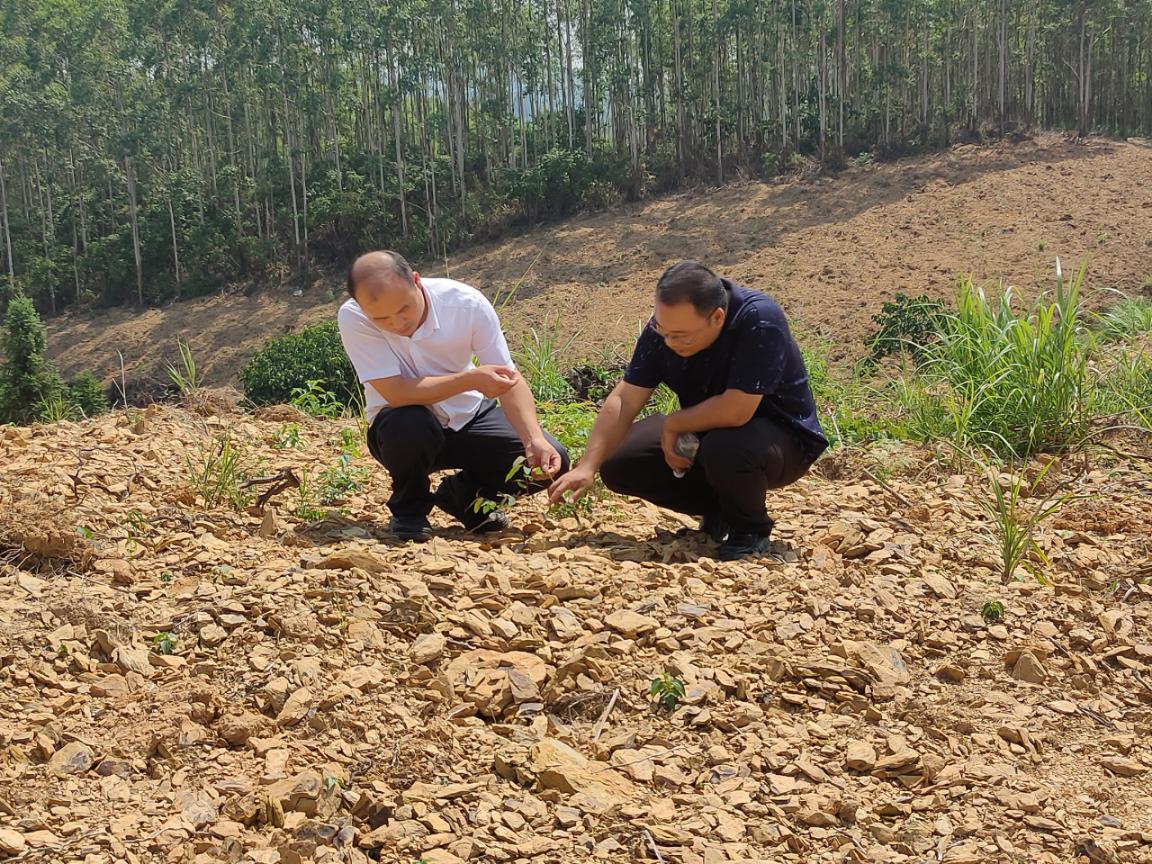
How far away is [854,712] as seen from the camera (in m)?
2.41

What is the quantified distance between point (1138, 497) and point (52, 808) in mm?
3384

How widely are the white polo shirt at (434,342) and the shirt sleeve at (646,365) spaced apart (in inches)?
16.9

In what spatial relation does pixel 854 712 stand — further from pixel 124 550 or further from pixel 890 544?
Answer: pixel 124 550

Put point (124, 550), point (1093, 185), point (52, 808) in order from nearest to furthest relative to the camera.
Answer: point (52, 808) < point (124, 550) < point (1093, 185)

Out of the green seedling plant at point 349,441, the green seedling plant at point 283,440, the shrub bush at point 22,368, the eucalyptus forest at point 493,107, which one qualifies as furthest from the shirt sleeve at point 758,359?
the eucalyptus forest at point 493,107

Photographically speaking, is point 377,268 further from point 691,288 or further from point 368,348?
point 691,288

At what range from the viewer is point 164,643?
2469 millimetres

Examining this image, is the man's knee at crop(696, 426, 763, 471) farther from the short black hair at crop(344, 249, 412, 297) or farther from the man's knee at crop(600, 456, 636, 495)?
the short black hair at crop(344, 249, 412, 297)

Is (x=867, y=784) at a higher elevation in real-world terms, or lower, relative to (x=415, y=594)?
lower

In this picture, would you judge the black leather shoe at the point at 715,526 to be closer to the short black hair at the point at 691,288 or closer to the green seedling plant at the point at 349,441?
the short black hair at the point at 691,288

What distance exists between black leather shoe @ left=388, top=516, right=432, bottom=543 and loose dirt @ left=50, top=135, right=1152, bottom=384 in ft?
31.9

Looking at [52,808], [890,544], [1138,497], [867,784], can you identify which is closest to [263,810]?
[52,808]

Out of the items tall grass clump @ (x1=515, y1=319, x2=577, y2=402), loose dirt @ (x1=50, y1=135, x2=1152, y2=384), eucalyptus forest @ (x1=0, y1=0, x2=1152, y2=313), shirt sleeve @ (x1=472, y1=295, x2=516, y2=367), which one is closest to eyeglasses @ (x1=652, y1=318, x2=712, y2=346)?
shirt sleeve @ (x1=472, y1=295, x2=516, y2=367)

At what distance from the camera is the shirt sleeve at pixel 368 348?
336 centimetres
